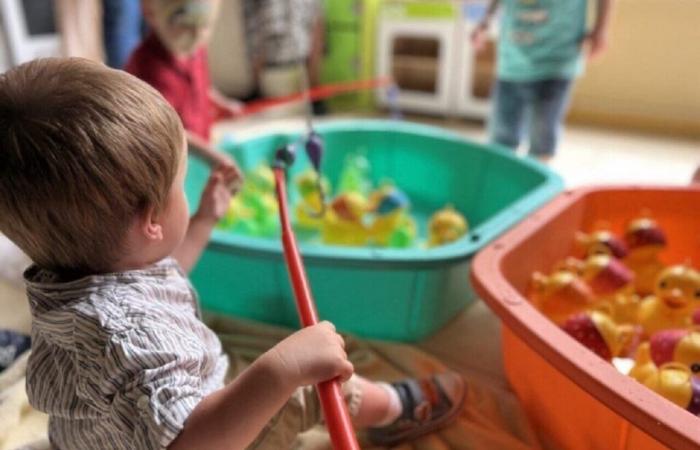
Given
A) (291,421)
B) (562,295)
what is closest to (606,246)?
(562,295)

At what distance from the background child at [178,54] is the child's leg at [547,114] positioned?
0.82m

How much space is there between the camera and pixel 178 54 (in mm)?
1142

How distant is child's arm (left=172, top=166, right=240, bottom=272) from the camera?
0.70 metres

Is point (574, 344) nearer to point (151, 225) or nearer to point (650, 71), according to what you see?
point (151, 225)

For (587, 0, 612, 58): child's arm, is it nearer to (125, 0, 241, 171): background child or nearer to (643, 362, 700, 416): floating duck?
(125, 0, 241, 171): background child

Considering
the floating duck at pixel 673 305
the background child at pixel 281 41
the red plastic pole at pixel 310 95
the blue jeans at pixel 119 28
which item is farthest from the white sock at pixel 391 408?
the background child at pixel 281 41

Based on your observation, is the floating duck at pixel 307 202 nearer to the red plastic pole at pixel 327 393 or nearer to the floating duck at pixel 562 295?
the floating duck at pixel 562 295

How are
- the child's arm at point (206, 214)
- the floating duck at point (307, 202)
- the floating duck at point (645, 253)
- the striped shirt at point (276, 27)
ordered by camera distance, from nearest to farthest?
the child's arm at point (206, 214) → the floating duck at point (645, 253) → the floating duck at point (307, 202) → the striped shirt at point (276, 27)

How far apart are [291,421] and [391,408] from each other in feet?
0.50

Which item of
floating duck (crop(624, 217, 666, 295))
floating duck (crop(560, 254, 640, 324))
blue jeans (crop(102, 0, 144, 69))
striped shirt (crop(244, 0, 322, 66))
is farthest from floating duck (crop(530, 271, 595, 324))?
striped shirt (crop(244, 0, 322, 66))

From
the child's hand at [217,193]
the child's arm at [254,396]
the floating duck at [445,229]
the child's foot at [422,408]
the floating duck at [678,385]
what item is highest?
the child's hand at [217,193]

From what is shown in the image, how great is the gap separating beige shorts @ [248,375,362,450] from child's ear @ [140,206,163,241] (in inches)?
9.4

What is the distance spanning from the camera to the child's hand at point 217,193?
73cm

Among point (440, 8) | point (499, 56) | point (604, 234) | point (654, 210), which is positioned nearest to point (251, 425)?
point (604, 234)
